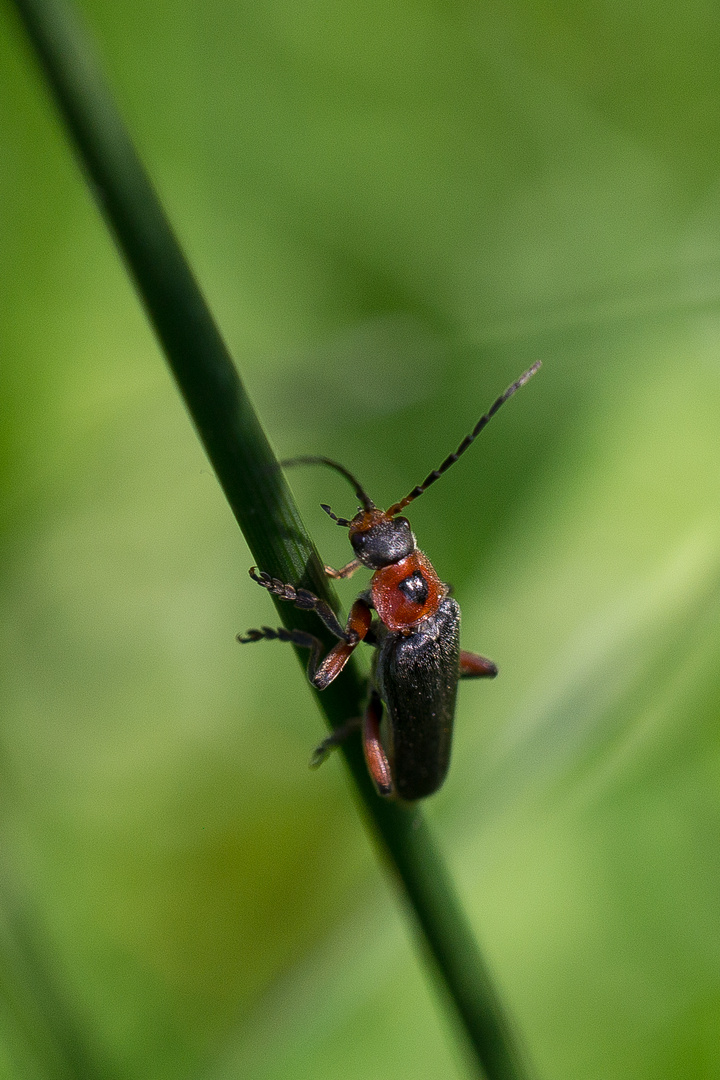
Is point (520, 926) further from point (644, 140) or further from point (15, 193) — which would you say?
point (644, 140)

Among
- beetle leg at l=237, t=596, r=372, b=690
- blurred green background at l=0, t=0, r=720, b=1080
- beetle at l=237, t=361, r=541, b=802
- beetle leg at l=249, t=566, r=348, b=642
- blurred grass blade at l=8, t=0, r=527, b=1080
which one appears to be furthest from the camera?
blurred green background at l=0, t=0, r=720, b=1080

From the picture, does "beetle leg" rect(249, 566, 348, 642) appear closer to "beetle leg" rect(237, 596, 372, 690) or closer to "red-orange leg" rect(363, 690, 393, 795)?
"beetle leg" rect(237, 596, 372, 690)

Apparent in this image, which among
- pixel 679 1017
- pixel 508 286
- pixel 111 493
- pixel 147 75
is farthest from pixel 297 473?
pixel 679 1017

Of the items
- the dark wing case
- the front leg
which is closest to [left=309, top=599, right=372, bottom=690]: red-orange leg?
the front leg

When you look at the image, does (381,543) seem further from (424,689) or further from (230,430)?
(230,430)

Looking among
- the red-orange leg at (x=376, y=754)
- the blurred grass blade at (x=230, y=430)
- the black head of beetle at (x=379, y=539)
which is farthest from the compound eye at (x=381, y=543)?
the blurred grass blade at (x=230, y=430)

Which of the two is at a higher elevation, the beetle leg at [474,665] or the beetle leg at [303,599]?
the beetle leg at [303,599]

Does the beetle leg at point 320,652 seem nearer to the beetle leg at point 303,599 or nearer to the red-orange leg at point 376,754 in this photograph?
the beetle leg at point 303,599
